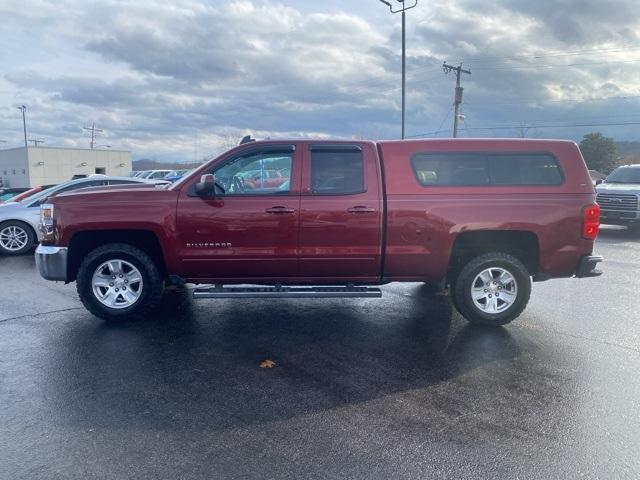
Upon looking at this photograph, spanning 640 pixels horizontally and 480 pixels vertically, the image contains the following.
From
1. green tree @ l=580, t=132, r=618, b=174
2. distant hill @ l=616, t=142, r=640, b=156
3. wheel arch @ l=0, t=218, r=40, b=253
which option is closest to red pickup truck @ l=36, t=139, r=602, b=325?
wheel arch @ l=0, t=218, r=40, b=253

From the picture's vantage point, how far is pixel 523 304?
573 centimetres

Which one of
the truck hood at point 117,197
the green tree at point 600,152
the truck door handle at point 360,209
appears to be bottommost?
the truck door handle at point 360,209

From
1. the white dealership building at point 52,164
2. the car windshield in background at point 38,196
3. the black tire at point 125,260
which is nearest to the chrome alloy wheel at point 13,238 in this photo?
the car windshield in background at point 38,196

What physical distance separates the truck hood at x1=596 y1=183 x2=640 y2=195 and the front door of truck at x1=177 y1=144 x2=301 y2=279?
38.6 feet

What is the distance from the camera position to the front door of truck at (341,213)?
555 cm

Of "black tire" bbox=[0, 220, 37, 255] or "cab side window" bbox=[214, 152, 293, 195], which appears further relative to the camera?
"black tire" bbox=[0, 220, 37, 255]

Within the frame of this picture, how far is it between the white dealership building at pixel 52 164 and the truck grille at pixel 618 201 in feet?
181

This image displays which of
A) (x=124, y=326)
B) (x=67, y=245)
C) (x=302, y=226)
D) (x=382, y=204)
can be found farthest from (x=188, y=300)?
(x=382, y=204)

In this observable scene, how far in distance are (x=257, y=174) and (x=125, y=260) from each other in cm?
179

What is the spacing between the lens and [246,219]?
218 inches

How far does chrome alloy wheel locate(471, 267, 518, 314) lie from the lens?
5.75 meters

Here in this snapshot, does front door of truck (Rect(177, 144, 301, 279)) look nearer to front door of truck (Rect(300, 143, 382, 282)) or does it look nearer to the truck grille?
front door of truck (Rect(300, 143, 382, 282))

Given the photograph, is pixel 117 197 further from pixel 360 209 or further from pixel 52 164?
pixel 52 164

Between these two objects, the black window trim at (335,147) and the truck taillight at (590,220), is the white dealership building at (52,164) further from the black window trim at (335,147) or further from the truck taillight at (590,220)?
the truck taillight at (590,220)
